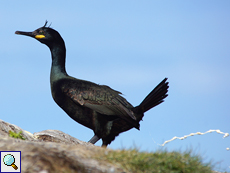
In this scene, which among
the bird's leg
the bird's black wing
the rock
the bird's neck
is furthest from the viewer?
the bird's neck

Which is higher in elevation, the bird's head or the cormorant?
the bird's head

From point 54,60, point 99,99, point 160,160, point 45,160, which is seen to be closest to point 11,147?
point 45,160

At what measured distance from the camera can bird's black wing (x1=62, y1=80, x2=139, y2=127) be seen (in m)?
7.61

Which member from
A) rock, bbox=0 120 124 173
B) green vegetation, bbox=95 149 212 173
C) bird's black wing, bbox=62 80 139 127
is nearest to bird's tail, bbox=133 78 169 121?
bird's black wing, bbox=62 80 139 127

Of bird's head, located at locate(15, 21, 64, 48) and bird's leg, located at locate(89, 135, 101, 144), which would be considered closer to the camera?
bird's leg, located at locate(89, 135, 101, 144)

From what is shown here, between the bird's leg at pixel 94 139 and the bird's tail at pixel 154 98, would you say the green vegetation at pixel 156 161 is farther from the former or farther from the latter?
the bird's leg at pixel 94 139

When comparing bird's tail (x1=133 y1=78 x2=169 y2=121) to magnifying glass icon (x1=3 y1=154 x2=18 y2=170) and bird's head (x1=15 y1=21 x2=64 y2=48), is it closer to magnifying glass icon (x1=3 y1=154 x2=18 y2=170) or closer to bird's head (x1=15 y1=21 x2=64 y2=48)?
bird's head (x1=15 y1=21 x2=64 y2=48)

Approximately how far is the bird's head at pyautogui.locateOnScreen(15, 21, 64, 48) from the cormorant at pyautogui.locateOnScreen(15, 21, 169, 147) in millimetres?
299

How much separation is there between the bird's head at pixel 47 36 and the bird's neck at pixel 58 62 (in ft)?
0.45

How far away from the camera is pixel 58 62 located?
8289mm

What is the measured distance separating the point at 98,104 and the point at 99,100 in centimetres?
10

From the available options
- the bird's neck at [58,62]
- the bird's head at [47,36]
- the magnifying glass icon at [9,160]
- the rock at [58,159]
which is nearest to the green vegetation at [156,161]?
the rock at [58,159]

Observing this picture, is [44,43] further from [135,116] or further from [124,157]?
[124,157]

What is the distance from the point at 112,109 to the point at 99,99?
37 cm
